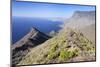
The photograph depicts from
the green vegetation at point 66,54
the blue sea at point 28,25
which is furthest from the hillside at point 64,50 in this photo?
the blue sea at point 28,25

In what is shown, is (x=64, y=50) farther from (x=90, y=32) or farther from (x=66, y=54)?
(x=90, y=32)

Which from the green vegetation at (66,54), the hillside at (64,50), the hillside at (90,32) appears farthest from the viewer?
the hillside at (90,32)

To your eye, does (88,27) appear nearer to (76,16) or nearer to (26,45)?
(76,16)

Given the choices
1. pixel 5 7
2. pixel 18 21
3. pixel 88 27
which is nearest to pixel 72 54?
pixel 88 27

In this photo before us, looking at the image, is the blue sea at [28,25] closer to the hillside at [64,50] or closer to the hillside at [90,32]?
the hillside at [64,50]

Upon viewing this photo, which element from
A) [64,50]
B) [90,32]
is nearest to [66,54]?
[64,50]
